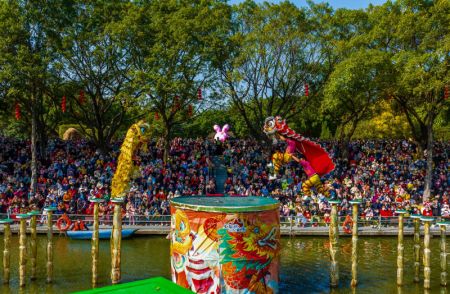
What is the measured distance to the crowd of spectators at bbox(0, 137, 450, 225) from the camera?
32.1 metres

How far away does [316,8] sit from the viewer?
131ft

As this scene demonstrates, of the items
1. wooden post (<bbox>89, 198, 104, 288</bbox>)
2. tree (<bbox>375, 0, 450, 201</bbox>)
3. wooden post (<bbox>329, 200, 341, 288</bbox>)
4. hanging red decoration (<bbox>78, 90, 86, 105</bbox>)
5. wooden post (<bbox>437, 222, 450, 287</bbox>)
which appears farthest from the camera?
hanging red decoration (<bbox>78, 90, 86, 105</bbox>)

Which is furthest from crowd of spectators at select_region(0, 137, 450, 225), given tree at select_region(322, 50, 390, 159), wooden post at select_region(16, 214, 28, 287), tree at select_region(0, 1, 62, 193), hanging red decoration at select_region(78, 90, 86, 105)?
wooden post at select_region(16, 214, 28, 287)

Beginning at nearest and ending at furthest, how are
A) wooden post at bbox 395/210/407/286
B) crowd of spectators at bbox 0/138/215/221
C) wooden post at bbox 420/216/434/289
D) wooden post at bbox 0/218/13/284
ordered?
1. wooden post at bbox 420/216/434/289
2. wooden post at bbox 0/218/13/284
3. wooden post at bbox 395/210/407/286
4. crowd of spectators at bbox 0/138/215/221

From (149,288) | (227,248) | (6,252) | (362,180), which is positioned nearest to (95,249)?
(6,252)

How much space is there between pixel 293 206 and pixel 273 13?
51.8 feet

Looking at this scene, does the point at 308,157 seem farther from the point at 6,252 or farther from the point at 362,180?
the point at 362,180

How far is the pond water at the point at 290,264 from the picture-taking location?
2072 centimetres

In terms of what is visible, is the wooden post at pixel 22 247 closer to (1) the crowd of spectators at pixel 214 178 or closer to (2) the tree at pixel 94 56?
(1) the crowd of spectators at pixel 214 178

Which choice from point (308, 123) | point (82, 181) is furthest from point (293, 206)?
point (308, 123)

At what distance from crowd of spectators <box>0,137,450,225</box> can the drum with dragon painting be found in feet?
37.6

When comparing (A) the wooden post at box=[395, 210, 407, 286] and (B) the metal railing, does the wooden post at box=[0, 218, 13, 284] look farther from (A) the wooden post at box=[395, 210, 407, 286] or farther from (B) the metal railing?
(A) the wooden post at box=[395, 210, 407, 286]

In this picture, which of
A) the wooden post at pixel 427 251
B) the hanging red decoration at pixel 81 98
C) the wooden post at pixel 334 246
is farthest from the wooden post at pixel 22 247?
the hanging red decoration at pixel 81 98

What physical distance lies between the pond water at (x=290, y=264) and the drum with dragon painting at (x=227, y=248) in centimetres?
322
